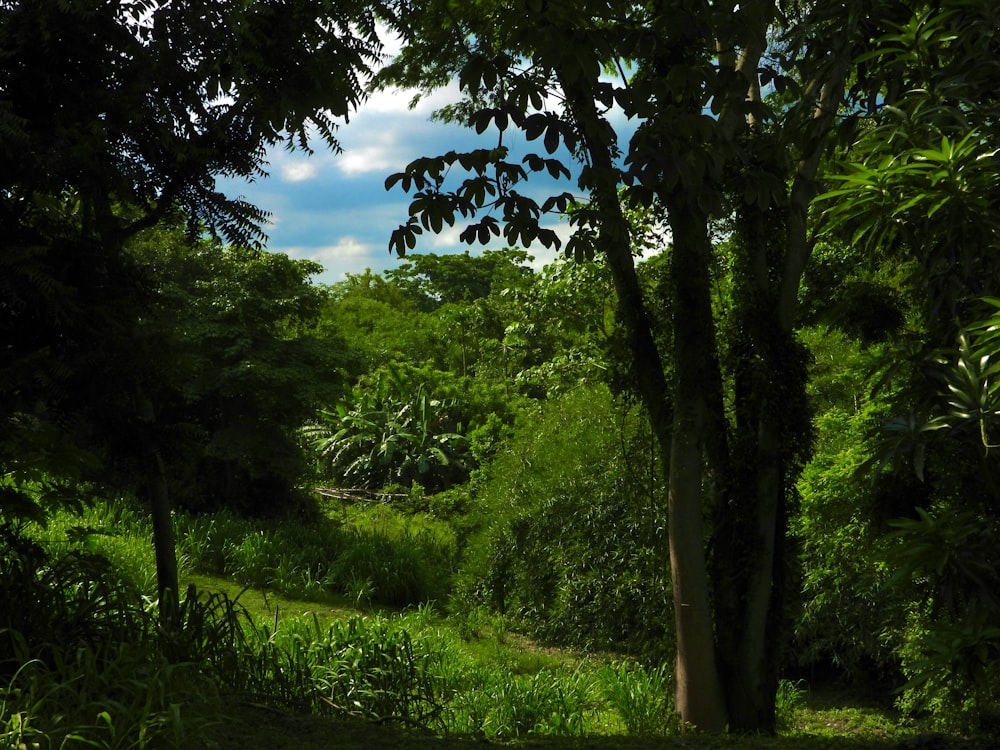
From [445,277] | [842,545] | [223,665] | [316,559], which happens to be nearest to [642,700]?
[223,665]

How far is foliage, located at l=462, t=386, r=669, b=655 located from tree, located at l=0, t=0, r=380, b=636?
4885 mm

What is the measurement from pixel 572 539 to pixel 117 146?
7411 millimetres

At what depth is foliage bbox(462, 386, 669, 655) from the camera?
9.88 m

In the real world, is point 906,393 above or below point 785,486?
above

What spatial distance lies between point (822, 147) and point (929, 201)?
2.43 meters

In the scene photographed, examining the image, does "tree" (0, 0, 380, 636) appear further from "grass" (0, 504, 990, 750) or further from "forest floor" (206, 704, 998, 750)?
"forest floor" (206, 704, 998, 750)

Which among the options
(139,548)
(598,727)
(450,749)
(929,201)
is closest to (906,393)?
(929,201)

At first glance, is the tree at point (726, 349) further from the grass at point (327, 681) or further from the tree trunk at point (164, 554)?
the tree trunk at point (164, 554)

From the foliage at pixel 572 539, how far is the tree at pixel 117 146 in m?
4.89

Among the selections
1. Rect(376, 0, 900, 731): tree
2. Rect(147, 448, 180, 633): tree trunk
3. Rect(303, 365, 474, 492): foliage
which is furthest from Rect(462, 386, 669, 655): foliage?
Rect(303, 365, 474, 492): foliage

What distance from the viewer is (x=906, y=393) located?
4.47 meters

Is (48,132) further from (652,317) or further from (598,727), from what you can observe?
(598,727)

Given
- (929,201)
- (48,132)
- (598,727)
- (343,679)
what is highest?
(48,132)

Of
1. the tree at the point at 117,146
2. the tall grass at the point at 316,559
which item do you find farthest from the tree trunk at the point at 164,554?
the tall grass at the point at 316,559
